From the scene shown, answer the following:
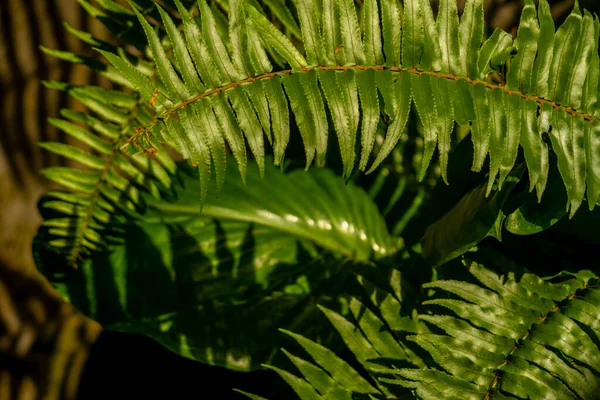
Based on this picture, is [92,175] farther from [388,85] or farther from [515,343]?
[515,343]

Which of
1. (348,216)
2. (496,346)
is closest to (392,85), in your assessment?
(496,346)

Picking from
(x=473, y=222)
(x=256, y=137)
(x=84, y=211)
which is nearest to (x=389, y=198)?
(x=473, y=222)

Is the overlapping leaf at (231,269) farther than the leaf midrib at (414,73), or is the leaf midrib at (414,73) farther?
the overlapping leaf at (231,269)

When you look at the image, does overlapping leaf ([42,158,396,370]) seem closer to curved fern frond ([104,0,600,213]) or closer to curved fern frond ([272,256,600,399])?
curved fern frond ([272,256,600,399])

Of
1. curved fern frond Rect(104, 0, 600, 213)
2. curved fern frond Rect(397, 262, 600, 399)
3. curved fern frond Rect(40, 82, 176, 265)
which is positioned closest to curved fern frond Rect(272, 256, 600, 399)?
curved fern frond Rect(397, 262, 600, 399)

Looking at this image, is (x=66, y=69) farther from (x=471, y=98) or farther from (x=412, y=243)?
(x=471, y=98)

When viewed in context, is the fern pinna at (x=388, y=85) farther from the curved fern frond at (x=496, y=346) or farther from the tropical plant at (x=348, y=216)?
the curved fern frond at (x=496, y=346)

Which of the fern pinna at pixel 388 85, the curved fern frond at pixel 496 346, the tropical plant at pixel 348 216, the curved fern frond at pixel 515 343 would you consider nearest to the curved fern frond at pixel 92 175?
the tropical plant at pixel 348 216
